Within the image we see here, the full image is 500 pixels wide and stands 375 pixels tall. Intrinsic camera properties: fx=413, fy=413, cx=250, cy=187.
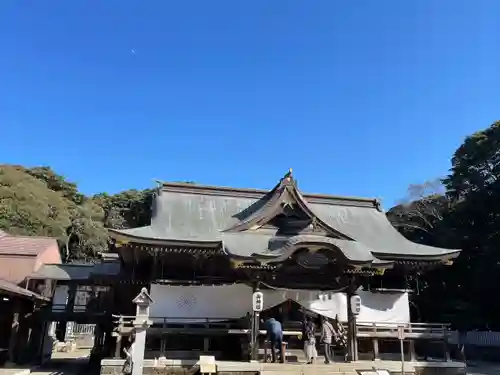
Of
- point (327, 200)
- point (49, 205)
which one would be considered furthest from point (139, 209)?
point (327, 200)

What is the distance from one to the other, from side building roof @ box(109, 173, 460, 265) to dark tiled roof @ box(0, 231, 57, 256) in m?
8.46

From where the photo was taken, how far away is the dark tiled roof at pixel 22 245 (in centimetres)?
2259

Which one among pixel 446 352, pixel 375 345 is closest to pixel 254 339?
pixel 375 345

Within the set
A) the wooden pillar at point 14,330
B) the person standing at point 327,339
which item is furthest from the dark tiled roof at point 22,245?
the person standing at point 327,339

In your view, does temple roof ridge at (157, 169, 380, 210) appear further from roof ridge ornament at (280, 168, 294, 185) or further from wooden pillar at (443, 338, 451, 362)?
wooden pillar at (443, 338, 451, 362)

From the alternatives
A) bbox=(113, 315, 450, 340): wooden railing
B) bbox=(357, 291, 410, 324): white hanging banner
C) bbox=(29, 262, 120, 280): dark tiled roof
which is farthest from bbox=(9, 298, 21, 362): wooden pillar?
bbox=(357, 291, 410, 324): white hanging banner

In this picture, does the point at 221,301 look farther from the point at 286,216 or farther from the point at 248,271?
the point at 286,216

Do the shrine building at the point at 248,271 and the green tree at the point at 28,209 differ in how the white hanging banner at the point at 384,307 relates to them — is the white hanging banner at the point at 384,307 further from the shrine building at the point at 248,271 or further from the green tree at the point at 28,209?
the green tree at the point at 28,209

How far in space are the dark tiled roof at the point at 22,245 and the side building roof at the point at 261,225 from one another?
27.7 feet

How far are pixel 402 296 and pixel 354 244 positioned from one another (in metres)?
3.24

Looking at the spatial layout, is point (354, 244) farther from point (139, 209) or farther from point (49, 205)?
point (139, 209)

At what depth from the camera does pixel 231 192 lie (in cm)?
2188

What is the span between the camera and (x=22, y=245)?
23469 millimetres

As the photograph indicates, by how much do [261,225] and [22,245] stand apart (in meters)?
14.5
